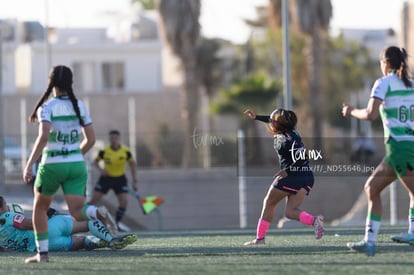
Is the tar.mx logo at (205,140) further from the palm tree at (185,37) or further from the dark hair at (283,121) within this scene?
the dark hair at (283,121)

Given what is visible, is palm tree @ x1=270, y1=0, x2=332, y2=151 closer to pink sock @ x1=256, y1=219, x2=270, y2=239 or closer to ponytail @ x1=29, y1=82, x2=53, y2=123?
pink sock @ x1=256, y1=219, x2=270, y2=239

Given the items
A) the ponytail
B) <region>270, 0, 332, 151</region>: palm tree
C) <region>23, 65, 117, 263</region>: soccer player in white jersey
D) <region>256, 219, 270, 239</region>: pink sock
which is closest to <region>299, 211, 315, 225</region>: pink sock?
<region>256, 219, 270, 239</region>: pink sock

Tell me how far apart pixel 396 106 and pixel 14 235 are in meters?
4.66

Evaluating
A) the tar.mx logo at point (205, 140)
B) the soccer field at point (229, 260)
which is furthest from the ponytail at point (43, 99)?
the tar.mx logo at point (205, 140)

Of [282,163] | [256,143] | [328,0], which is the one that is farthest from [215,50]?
[282,163]

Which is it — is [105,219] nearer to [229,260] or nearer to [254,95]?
[229,260]

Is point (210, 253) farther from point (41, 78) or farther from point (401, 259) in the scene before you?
point (41, 78)

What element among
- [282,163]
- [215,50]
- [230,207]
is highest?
[215,50]

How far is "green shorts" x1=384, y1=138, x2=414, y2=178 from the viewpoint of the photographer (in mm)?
9938

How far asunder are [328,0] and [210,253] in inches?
1036

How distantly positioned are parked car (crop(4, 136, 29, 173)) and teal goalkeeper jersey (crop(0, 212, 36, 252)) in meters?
17.0

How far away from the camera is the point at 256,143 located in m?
33.4

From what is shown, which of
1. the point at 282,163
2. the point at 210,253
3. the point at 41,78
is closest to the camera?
the point at 210,253

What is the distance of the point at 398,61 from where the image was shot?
10148 mm
